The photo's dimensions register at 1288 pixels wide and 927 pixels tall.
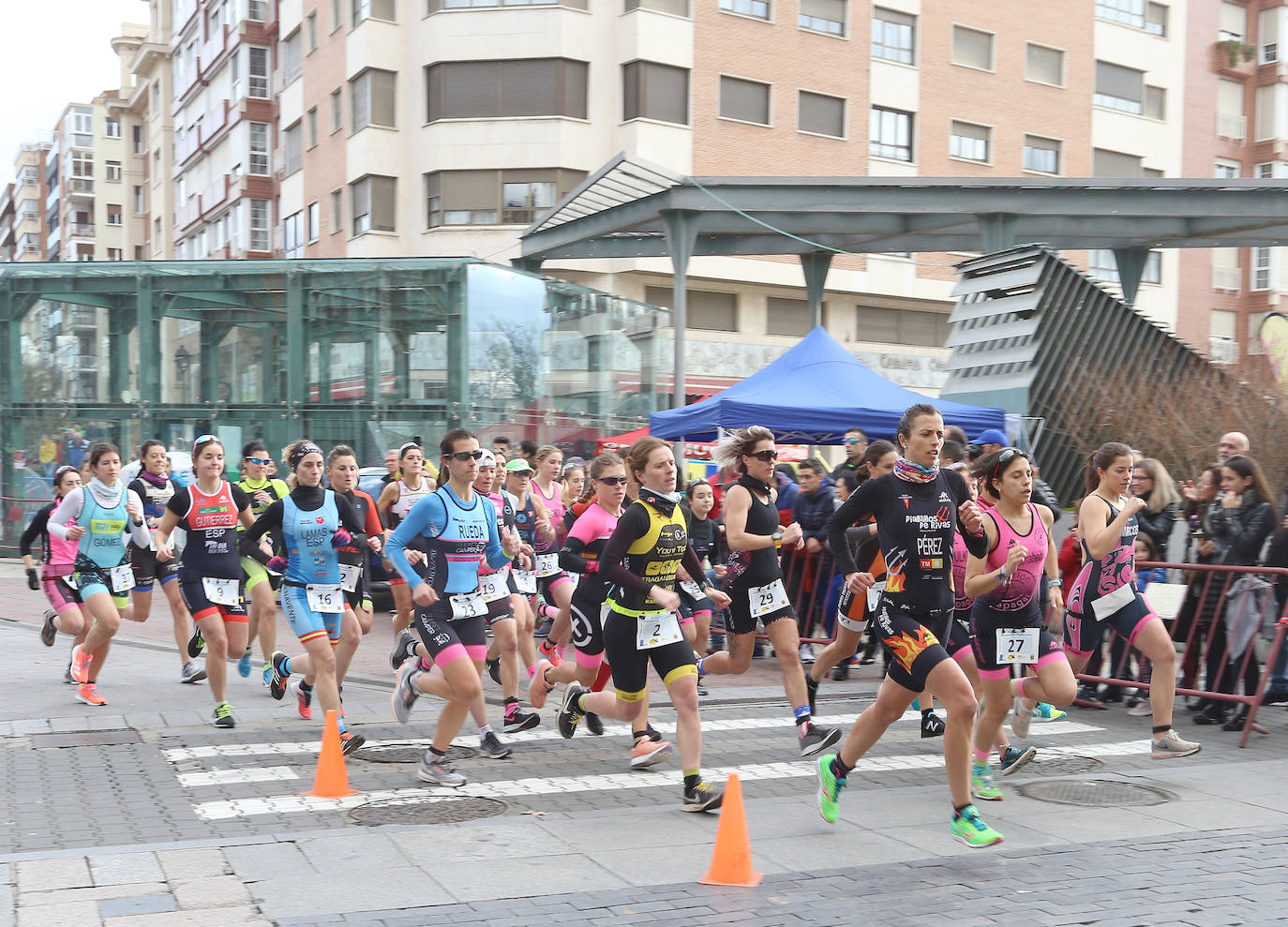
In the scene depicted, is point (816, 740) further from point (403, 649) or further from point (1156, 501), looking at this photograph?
point (1156, 501)

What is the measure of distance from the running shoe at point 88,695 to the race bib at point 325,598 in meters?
2.36

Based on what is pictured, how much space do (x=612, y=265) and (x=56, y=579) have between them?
25691 mm

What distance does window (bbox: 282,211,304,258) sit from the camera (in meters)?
43.1

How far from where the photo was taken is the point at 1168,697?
7.71m

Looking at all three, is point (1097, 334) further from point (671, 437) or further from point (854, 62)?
point (854, 62)

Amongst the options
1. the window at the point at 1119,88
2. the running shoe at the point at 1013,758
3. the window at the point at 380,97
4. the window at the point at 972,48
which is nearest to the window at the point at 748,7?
the window at the point at 972,48

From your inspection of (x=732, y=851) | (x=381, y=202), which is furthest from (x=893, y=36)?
(x=732, y=851)

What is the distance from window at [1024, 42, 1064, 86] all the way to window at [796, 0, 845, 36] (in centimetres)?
788

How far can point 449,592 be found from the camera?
7.41 meters

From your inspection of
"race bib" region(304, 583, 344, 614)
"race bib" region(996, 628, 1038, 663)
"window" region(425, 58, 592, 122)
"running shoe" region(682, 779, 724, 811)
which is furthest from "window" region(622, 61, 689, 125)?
"running shoe" region(682, 779, 724, 811)

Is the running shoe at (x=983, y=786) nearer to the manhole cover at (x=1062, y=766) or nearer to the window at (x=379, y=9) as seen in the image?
the manhole cover at (x=1062, y=766)

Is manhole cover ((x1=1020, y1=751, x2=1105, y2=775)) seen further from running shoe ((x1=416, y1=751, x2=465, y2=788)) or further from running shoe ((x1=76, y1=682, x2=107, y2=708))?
running shoe ((x1=76, y1=682, x2=107, y2=708))

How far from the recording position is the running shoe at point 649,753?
7.40m

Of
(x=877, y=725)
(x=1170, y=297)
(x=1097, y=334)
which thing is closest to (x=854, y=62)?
(x=1170, y=297)
